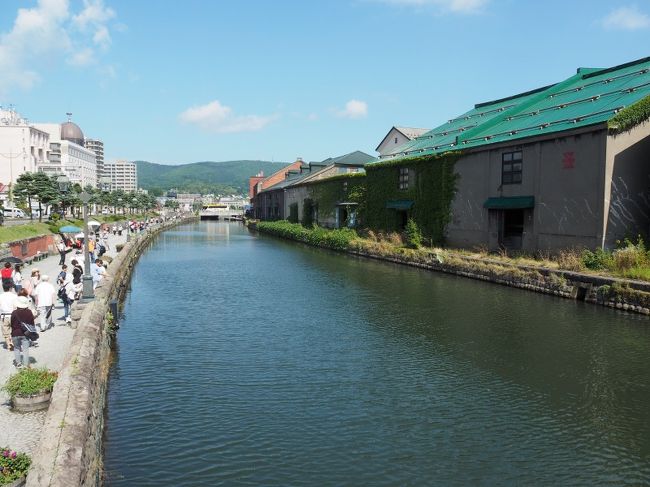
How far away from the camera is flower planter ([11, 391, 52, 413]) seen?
31.6 ft

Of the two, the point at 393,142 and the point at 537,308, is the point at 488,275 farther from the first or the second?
the point at 393,142

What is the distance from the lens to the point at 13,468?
709cm

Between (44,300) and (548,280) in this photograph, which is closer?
(44,300)

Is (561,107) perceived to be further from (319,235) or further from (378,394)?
(319,235)

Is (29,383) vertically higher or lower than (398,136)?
lower

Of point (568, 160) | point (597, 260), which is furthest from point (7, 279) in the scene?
point (568, 160)

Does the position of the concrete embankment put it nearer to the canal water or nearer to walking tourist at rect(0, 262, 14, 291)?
the canal water

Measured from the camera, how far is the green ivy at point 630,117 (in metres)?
26.0

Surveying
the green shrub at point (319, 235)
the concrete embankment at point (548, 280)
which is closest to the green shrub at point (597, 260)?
the concrete embankment at point (548, 280)

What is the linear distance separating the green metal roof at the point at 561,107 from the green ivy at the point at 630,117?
0.33m

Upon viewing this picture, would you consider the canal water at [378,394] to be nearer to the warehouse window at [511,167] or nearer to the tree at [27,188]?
the warehouse window at [511,167]

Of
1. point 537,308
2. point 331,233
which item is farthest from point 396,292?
point 331,233

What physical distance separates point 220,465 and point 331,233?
141 ft

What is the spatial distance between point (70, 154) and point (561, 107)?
142 metres
